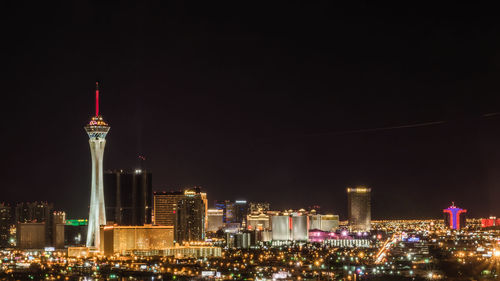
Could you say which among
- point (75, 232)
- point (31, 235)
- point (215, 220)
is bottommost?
point (31, 235)

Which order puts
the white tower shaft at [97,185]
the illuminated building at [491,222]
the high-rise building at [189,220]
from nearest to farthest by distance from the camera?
1. the white tower shaft at [97,185]
2. the high-rise building at [189,220]
3. the illuminated building at [491,222]

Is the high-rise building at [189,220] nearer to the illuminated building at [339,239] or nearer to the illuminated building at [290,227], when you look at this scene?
the illuminated building at [339,239]

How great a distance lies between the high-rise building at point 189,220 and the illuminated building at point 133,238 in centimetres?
394

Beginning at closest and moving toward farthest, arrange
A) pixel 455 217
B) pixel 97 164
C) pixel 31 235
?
pixel 97 164 → pixel 31 235 → pixel 455 217

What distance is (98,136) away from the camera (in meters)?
57.1

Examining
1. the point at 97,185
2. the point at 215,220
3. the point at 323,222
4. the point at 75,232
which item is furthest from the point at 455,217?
the point at 97,185

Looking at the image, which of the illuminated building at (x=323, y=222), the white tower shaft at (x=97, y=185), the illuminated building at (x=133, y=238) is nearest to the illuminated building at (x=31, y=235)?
the illuminated building at (x=133, y=238)

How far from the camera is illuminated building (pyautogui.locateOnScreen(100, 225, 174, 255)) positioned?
6162cm

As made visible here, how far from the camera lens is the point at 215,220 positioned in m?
109

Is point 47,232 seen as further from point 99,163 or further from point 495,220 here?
point 495,220

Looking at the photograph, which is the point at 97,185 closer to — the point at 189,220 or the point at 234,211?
the point at 189,220

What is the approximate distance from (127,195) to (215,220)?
111ft

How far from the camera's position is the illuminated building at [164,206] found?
8084 centimetres

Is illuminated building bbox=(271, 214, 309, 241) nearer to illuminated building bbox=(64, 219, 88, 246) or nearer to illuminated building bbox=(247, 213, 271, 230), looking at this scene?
illuminated building bbox=(247, 213, 271, 230)
